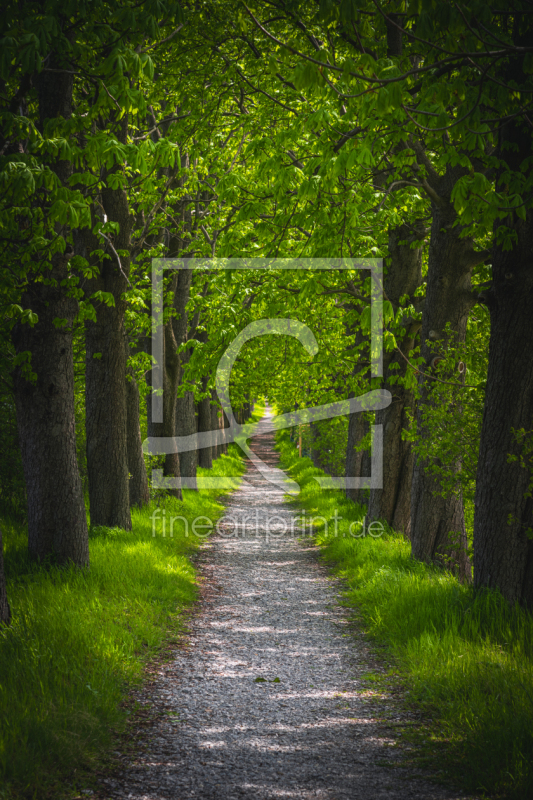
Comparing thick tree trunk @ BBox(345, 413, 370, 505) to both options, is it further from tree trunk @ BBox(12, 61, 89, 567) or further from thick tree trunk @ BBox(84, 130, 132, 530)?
tree trunk @ BBox(12, 61, 89, 567)

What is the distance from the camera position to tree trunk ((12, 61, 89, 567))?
700 centimetres

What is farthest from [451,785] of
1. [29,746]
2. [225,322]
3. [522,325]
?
[225,322]

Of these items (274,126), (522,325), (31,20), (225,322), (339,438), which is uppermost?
(274,126)

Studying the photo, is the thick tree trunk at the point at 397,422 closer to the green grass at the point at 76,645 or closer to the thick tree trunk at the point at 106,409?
the green grass at the point at 76,645

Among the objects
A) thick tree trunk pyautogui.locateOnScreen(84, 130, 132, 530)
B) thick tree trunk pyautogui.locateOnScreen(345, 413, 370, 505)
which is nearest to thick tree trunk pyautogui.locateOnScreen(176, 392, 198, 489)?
thick tree trunk pyautogui.locateOnScreen(345, 413, 370, 505)

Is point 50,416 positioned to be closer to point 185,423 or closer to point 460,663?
point 460,663

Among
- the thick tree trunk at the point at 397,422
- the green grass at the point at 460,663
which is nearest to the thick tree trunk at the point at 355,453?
the thick tree trunk at the point at 397,422

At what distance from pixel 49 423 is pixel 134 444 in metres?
4.92

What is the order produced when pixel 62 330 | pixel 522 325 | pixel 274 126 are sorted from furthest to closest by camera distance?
1. pixel 274 126
2. pixel 62 330
3. pixel 522 325

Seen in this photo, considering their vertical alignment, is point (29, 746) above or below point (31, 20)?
below

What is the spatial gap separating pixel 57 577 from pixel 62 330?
2854mm

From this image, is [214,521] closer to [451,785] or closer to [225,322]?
[225,322]

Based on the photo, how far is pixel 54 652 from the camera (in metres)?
4.79

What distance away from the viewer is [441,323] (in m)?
8.23
